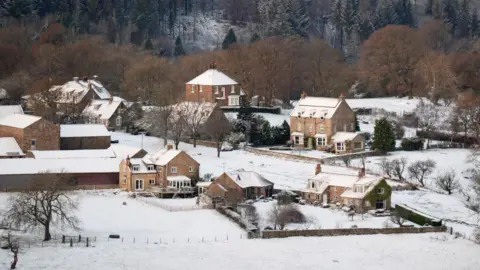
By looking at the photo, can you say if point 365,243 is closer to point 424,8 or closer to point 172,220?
point 172,220

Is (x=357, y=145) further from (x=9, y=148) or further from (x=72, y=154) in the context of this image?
(x=9, y=148)

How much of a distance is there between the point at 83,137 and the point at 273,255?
22.4 m

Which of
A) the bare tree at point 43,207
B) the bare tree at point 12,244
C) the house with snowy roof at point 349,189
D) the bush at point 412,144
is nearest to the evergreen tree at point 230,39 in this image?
the bush at point 412,144

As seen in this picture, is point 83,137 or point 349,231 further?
point 83,137

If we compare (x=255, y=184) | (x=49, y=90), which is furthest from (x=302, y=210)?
(x=49, y=90)

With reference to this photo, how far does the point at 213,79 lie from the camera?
268ft

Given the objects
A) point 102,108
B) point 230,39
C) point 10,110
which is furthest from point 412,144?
point 230,39

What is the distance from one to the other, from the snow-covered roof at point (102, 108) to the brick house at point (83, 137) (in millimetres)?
8212

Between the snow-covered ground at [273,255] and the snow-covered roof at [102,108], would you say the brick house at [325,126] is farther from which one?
the snow-covered ground at [273,255]

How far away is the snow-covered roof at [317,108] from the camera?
75000mm

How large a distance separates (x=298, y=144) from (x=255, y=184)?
14.2 metres

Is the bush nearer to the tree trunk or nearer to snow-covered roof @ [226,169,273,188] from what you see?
snow-covered roof @ [226,169,273,188]

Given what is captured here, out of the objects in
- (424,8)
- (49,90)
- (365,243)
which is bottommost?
(365,243)

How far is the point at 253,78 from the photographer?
8575cm
